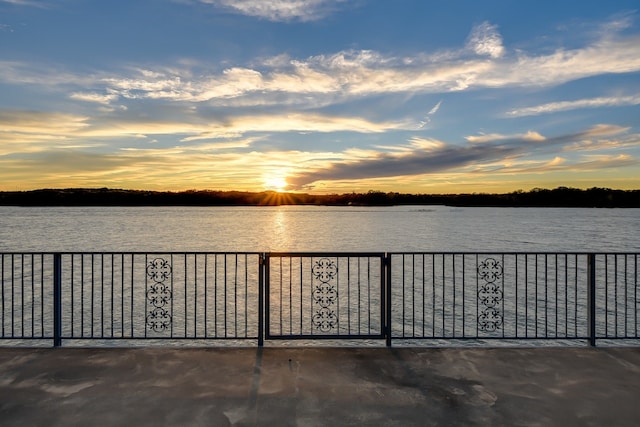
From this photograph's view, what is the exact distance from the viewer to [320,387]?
15.3ft

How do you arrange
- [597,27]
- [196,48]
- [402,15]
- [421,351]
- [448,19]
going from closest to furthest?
[421,351] < [402,15] < [448,19] < [597,27] < [196,48]

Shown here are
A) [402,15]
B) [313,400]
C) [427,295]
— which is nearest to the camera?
[313,400]

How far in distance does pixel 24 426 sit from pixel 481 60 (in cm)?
1607

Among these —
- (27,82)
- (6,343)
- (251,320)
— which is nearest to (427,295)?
(251,320)

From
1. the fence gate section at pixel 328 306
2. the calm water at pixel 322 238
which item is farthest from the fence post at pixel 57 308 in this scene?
the calm water at pixel 322 238

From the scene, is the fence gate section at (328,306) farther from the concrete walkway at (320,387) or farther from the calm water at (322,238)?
the calm water at (322,238)

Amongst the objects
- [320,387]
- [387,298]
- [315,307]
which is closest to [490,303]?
[315,307]

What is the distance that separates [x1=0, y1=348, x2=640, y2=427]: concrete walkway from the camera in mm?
3994

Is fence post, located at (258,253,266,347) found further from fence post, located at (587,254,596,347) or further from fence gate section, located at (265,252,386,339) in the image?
fence post, located at (587,254,596,347)

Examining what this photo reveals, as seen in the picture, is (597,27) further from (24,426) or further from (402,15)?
(24,426)

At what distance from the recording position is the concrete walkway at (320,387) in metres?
3.99

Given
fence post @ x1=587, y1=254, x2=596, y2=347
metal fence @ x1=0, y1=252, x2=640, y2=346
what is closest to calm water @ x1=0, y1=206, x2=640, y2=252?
metal fence @ x1=0, y1=252, x2=640, y2=346

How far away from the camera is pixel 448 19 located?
10.4 m

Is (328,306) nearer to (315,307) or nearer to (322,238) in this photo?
(315,307)
